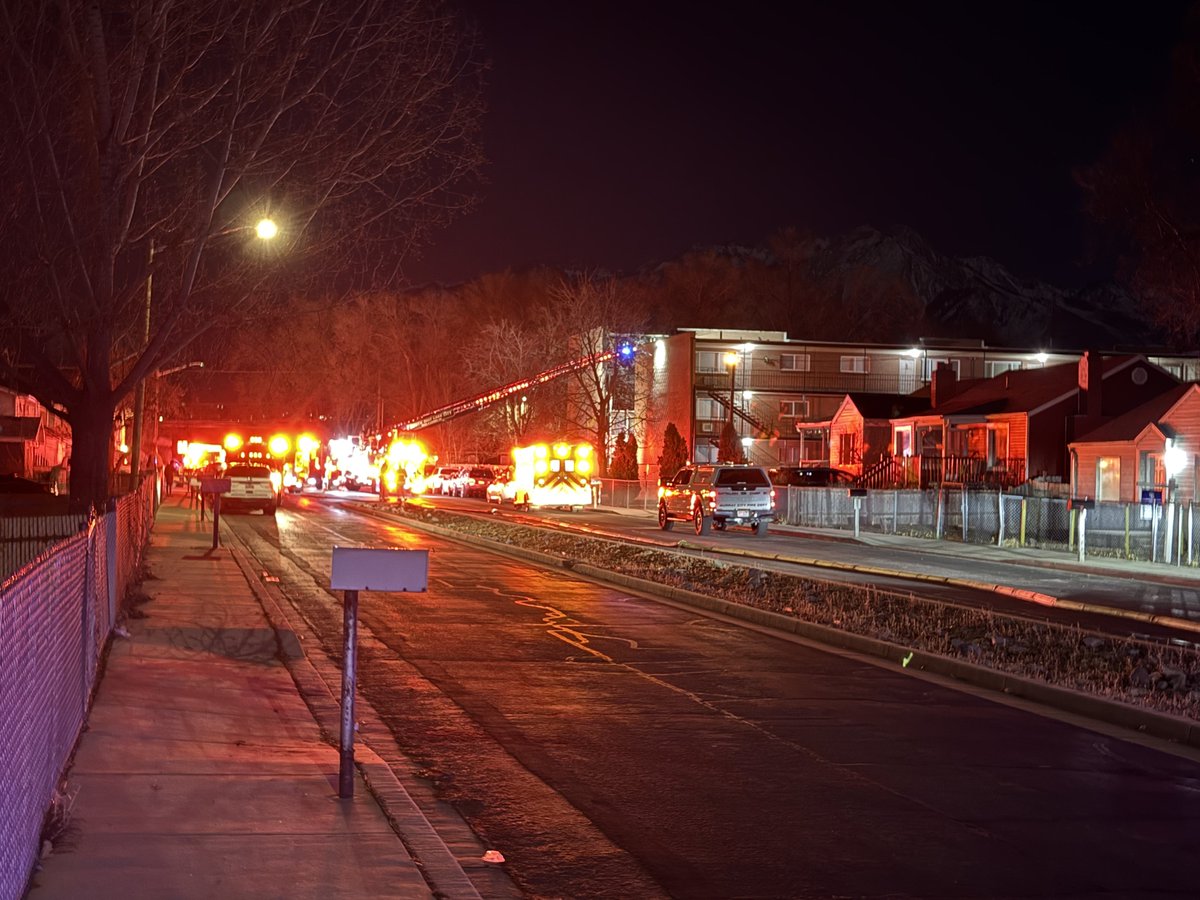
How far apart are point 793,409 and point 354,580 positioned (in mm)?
71002

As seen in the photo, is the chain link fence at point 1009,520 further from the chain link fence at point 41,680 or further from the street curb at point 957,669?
the chain link fence at point 41,680

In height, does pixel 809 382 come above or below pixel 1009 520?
above

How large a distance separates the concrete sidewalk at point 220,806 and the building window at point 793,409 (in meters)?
65.5

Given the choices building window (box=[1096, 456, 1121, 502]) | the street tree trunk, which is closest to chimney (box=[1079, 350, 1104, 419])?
building window (box=[1096, 456, 1121, 502])

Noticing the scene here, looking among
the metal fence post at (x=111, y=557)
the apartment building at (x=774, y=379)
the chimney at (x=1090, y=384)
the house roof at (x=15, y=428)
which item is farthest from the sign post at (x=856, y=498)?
the apartment building at (x=774, y=379)

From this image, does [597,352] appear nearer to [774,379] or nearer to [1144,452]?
[774,379]

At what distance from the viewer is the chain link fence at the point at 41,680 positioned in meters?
5.56

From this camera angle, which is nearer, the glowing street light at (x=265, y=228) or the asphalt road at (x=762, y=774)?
the asphalt road at (x=762, y=774)

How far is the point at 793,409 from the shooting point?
77812 mm

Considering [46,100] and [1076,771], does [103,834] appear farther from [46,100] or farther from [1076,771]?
[46,100]

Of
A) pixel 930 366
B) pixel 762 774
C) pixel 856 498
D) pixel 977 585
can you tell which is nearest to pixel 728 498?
pixel 856 498

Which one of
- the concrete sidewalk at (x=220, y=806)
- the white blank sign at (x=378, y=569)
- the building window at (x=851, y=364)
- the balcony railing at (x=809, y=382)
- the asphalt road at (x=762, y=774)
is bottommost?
the asphalt road at (x=762, y=774)

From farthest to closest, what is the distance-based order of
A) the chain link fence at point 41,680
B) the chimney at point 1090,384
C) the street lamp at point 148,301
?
1. the chimney at point 1090,384
2. the street lamp at point 148,301
3. the chain link fence at point 41,680

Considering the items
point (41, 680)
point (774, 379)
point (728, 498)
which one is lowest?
point (41, 680)
